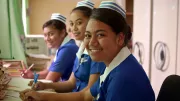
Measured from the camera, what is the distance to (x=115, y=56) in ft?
3.62

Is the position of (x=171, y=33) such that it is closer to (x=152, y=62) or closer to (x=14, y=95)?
(x=152, y=62)

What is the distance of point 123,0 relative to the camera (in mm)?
3354

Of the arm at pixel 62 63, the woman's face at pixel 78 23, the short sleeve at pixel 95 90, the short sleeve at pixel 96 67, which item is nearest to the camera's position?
the short sleeve at pixel 95 90

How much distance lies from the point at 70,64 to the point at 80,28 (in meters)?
0.44

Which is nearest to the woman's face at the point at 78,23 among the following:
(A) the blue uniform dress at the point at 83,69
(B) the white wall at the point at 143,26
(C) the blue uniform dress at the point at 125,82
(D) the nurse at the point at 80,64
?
(D) the nurse at the point at 80,64

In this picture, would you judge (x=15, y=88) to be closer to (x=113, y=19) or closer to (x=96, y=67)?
(x=96, y=67)

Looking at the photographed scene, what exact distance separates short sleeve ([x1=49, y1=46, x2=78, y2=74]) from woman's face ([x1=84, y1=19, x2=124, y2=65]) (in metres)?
0.90

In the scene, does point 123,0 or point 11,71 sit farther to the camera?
point 123,0

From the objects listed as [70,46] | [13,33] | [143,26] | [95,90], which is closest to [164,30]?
[143,26]

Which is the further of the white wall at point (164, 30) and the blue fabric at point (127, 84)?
the white wall at point (164, 30)

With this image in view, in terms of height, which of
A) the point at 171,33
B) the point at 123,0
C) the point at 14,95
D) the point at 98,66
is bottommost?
the point at 14,95

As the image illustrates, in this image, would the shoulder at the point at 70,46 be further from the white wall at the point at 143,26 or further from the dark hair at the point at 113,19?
the dark hair at the point at 113,19

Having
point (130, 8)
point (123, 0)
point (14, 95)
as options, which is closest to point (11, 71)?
point (14, 95)

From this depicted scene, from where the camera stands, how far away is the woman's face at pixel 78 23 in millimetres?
1683
